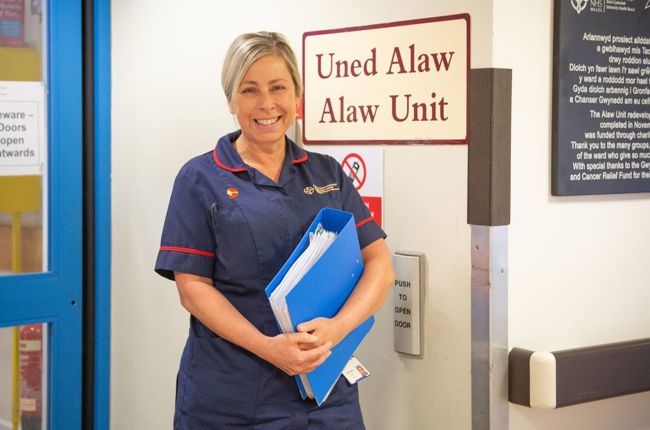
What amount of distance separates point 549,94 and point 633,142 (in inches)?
13.5

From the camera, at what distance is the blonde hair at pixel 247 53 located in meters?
2.27

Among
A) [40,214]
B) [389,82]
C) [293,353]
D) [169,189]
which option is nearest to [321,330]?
[293,353]

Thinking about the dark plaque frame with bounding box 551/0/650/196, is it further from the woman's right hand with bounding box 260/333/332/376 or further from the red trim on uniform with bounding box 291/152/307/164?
the woman's right hand with bounding box 260/333/332/376

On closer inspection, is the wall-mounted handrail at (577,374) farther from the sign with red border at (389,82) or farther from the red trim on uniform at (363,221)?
the sign with red border at (389,82)

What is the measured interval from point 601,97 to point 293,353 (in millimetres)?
1129

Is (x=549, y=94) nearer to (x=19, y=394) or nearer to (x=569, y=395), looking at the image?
(x=569, y=395)

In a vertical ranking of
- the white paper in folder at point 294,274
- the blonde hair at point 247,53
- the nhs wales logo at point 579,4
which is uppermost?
the nhs wales logo at point 579,4

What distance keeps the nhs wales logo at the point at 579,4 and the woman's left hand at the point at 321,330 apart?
1070mm

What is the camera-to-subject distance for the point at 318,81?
9.09ft

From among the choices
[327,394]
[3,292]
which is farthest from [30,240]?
[327,394]

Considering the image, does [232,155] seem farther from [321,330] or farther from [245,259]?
[321,330]

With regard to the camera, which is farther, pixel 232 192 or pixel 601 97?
pixel 601 97

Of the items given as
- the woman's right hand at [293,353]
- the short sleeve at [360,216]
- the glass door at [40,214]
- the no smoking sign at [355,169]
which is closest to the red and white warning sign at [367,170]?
the no smoking sign at [355,169]

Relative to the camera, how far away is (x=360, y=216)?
7.97ft
